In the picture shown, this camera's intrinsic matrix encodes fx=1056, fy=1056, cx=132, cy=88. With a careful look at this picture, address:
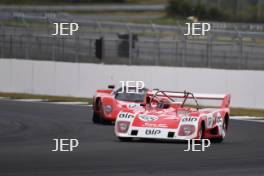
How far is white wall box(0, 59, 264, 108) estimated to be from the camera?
31.9m

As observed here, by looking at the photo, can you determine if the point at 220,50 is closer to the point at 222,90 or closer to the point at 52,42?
the point at 222,90

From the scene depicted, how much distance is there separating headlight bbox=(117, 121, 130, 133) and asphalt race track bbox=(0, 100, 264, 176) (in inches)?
12.6

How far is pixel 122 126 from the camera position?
2008 centimetres

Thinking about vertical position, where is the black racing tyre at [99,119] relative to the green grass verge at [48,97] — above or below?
above

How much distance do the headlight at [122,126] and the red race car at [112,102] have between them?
14.1ft

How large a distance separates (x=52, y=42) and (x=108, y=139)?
57.2 feet

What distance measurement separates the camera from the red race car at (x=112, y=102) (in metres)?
24.8

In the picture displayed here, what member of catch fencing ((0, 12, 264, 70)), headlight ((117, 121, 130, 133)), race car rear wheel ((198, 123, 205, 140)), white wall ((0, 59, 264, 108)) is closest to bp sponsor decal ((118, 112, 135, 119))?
headlight ((117, 121, 130, 133))

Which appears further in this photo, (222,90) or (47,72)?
(47,72)

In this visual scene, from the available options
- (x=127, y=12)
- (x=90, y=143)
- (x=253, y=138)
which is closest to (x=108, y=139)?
(x=90, y=143)

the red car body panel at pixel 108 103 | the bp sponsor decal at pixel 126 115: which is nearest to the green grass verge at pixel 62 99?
the red car body panel at pixel 108 103

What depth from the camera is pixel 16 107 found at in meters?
30.8

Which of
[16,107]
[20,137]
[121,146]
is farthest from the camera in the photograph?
[16,107]

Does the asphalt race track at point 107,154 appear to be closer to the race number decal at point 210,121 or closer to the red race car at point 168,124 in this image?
the red race car at point 168,124
